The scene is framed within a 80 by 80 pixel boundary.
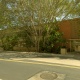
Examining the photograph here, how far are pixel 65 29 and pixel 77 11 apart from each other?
4.46 meters

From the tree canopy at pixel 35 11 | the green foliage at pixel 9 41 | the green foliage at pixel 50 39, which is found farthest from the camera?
the green foliage at pixel 9 41

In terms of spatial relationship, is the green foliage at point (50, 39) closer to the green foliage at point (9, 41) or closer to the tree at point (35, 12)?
the tree at point (35, 12)

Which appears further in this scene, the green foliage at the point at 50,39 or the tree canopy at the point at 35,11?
the green foliage at the point at 50,39

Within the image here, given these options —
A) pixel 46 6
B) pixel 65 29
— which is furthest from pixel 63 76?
pixel 65 29

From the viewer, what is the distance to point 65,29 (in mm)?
21625

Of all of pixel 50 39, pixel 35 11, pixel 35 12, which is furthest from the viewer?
pixel 50 39

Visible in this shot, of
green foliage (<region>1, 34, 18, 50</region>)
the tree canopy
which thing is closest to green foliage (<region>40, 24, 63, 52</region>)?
the tree canopy

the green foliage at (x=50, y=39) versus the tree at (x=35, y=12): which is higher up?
the tree at (x=35, y=12)

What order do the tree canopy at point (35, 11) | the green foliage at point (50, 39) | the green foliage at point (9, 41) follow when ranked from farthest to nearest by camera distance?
the green foliage at point (9, 41), the green foliage at point (50, 39), the tree canopy at point (35, 11)

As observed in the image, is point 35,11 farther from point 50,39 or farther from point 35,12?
point 50,39

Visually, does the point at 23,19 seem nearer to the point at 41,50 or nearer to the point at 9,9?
the point at 9,9

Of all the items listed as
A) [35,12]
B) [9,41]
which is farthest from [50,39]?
[9,41]

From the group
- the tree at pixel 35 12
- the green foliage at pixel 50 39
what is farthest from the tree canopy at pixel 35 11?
the green foliage at pixel 50 39

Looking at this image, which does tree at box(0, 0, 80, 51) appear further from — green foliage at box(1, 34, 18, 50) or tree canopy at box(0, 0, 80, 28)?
green foliage at box(1, 34, 18, 50)
